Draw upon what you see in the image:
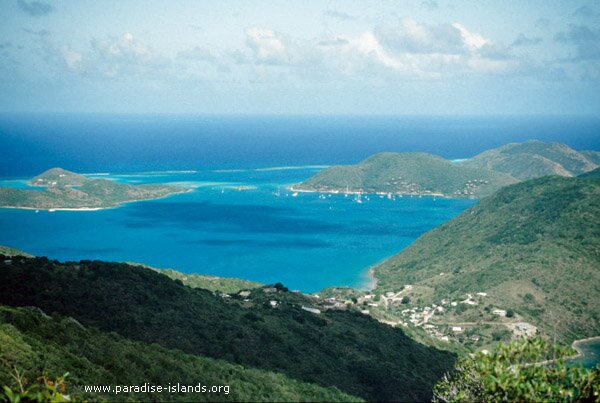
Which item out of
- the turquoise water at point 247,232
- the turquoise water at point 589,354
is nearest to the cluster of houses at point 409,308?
the turquoise water at point 589,354

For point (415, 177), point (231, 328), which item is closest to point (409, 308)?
point (231, 328)

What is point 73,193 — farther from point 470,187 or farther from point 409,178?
point 470,187

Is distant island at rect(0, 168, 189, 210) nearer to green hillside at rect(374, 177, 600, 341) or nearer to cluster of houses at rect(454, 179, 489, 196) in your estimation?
cluster of houses at rect(454, 179, 489, 196)

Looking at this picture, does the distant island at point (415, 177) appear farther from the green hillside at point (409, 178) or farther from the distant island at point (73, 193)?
the distant island at point (73, 193)

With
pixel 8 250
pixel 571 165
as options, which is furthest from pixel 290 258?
pixel 571 165

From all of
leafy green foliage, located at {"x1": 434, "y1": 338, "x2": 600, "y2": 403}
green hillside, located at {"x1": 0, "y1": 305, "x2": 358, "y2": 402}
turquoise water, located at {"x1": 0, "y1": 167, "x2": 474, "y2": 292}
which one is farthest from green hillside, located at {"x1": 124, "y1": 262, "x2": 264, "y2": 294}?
leafy green foliage, located at {"x1": 434, "y1": 338, "x2": 600, "y2": 403}

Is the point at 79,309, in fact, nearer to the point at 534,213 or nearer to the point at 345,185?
the point at 534,213

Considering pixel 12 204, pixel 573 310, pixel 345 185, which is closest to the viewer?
pixel 573 310
